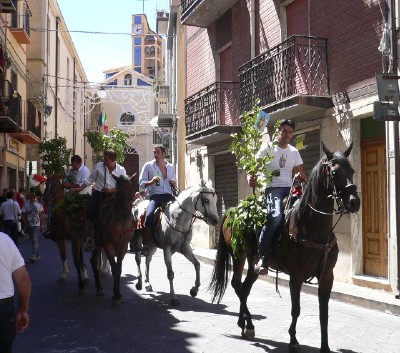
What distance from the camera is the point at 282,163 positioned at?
7.63 meters

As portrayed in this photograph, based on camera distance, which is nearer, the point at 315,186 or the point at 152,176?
the point at 315,186

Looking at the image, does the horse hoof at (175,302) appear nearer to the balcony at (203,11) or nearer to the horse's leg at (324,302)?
the horse's leg at (324,302)

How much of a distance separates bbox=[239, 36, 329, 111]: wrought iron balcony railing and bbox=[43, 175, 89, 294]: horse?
5267 mm

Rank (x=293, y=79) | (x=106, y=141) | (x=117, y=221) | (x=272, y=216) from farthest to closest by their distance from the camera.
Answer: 1. (x=106, y=141)
2. (x=293, y=79)
3. (x=117, y=221)
4. (x=272, y=216)

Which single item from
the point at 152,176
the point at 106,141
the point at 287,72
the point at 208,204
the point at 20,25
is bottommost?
the point at 208,204

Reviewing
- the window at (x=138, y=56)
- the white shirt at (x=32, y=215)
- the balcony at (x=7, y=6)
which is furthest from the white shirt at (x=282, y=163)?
the window at (x=138, y=56)

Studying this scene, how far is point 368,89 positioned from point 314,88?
199 cm

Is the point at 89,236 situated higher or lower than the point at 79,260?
higher

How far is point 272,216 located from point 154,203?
380 cm

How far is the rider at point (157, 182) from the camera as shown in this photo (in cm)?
1077

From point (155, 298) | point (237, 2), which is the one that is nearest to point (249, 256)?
point (155, 298)

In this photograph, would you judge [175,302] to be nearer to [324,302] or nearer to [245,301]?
[245,301]

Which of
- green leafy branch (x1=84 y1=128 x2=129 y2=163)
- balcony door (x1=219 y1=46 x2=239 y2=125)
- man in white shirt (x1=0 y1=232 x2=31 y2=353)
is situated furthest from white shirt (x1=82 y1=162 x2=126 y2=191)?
green leafy branch (x1=84 y1=128 x2=129 y2=163)

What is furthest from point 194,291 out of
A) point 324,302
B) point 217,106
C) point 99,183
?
point 217,106
